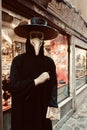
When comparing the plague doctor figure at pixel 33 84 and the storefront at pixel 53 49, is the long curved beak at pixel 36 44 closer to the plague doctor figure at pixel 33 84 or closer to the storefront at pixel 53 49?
the plague doctor figure at pixel 33 84

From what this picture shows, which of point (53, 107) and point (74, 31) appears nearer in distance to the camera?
point (53, 107)

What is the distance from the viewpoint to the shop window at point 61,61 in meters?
6.61

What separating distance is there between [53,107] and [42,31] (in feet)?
2.82

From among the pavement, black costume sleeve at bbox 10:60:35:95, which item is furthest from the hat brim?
the pavement

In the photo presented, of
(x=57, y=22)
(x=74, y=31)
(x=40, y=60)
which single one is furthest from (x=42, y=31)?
(x=74, y=31)

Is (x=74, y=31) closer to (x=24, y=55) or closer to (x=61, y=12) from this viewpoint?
(x=61, y=12)

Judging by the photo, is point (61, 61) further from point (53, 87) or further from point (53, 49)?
point (53, 87)

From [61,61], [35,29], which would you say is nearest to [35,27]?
[35,29]

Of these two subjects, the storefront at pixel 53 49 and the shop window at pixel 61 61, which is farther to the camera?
the shop window at pixel 61 61

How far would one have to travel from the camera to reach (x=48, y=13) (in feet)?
17.7

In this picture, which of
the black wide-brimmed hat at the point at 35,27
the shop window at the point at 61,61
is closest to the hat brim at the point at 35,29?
the black wide-brimmed hat at the point at 35,27

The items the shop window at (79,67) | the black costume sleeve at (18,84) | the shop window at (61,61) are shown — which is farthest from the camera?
Result: the shop window at (79,67)

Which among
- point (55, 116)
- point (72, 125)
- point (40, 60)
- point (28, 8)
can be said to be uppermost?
point (28, 8)

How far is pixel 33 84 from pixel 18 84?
16 cm
